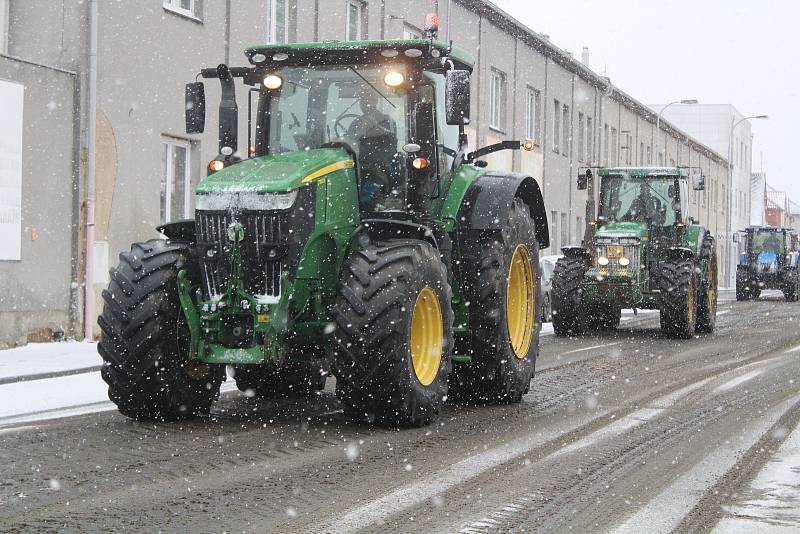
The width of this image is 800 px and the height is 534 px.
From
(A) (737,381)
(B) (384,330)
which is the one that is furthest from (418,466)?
(A) (737,381)

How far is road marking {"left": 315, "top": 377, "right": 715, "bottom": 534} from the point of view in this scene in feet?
18.0

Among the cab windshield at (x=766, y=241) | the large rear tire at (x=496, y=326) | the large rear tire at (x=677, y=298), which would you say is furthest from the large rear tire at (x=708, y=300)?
the cab windshield at (x=766, y=241)

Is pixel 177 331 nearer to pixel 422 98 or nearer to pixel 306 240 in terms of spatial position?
pixel 306 240

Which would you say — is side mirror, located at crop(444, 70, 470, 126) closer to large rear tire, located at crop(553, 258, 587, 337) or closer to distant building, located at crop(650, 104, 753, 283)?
large rear tire, located at crop(553, 258, 587, 337)

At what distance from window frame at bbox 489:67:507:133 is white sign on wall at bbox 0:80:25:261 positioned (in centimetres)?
1676

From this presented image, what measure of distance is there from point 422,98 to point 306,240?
1775mm

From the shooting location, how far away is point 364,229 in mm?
8562

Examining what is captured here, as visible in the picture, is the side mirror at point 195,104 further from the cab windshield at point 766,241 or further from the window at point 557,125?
the cab windshield at point 766,241

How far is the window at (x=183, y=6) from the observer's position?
1724cm

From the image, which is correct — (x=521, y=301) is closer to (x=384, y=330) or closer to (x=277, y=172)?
(x=384, y=330)

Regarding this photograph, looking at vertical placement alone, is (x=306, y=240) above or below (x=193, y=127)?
below

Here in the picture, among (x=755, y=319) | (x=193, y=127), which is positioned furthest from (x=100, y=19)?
(x=755, y=319)

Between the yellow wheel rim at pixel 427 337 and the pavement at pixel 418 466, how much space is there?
433mm

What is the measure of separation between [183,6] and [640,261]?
819cm
